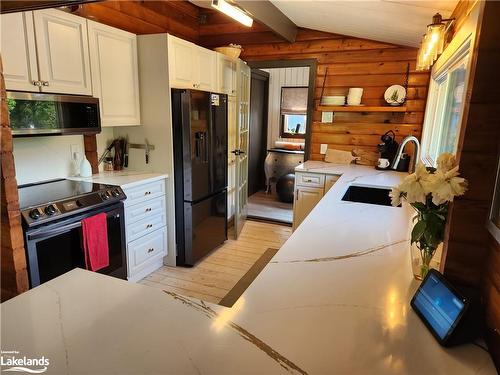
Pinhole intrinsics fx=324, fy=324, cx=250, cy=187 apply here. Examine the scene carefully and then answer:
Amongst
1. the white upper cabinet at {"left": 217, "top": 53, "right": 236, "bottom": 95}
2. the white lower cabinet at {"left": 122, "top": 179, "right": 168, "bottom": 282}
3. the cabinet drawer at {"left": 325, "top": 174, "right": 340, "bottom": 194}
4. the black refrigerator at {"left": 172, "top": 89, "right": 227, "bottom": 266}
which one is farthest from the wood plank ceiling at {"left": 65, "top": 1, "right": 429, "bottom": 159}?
the white lower cabinet at {"left": 122, "top": 179, "right": 168, "bottom": 282}

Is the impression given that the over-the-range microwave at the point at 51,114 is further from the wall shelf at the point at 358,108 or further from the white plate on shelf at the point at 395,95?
the white plate on shelf at the point at 395,95

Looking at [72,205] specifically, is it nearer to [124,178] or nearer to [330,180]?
[124,178]

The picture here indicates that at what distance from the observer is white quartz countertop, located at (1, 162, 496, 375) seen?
756 millimetres

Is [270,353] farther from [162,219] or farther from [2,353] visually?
[162,219]

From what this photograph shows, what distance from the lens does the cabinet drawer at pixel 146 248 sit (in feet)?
9.02

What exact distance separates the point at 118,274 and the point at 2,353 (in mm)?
1870

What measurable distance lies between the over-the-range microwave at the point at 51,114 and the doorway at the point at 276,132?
3.38 m

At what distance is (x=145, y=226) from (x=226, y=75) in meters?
1.95

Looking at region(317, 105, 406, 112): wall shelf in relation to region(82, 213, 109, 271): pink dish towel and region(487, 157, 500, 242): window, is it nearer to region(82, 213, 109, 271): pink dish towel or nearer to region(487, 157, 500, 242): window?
region(82, 213, 109, 271): pink dish towel

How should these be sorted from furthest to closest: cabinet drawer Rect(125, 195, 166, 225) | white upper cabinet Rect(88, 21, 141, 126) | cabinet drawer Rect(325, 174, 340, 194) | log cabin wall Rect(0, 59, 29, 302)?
cabinet drawer Rect(325, 174, 340, 194), cabinet drawer Rect(125, 195, 166, 225), white upper cabinet Rect(88, 21, 141, 126), log cabin wall Rect(0, 59, 29, 302)

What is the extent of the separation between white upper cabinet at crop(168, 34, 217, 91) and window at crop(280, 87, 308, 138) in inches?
114

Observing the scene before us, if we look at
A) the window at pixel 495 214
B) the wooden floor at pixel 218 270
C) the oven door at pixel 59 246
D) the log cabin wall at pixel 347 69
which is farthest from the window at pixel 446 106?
the oven door at pixel 59 246

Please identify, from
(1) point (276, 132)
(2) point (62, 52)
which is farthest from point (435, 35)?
(1) point (276, 132)

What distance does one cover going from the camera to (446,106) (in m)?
2.37
